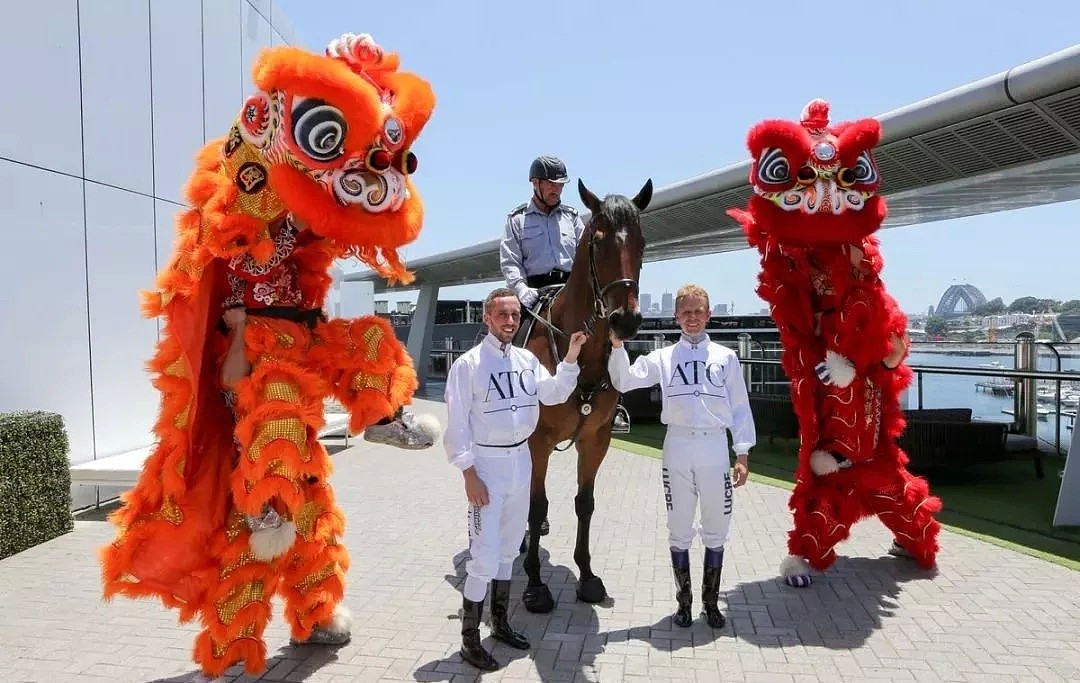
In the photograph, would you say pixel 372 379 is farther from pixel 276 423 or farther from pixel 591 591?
pixel 591 591

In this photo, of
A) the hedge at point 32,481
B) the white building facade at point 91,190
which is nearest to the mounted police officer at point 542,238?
the hedge at point 32,481

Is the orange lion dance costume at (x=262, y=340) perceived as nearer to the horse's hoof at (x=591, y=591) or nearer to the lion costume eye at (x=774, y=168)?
the horse's hoof at (x=591, y=591)

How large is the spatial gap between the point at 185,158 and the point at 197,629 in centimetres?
644

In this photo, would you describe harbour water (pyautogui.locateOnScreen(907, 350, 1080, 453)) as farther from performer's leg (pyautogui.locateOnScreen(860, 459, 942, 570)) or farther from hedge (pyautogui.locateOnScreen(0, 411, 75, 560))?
hedge (pyautogui.locateOnScreen(0, 411, 75, 560))

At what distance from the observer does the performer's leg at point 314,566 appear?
11.5ft

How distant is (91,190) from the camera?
6.93m

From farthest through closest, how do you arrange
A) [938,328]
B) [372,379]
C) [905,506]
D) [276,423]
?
[938,328] < [905,506] < [372,379] < [276,423]

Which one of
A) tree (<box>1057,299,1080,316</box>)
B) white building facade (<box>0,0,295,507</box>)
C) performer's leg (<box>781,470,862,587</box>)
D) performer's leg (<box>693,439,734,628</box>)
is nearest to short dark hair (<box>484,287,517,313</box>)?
performer's leg (<box>693,439,734,628</box>)

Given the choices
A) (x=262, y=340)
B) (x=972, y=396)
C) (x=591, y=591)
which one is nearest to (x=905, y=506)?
(x=591, y=591)

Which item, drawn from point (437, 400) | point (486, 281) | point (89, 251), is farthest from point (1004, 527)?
point (486, 281)

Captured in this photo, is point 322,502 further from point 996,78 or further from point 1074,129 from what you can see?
point 1074,129

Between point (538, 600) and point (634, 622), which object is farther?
point (538, 600)

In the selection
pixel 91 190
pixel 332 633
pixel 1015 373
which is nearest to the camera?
pixel 332 633

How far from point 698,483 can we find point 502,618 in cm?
133
